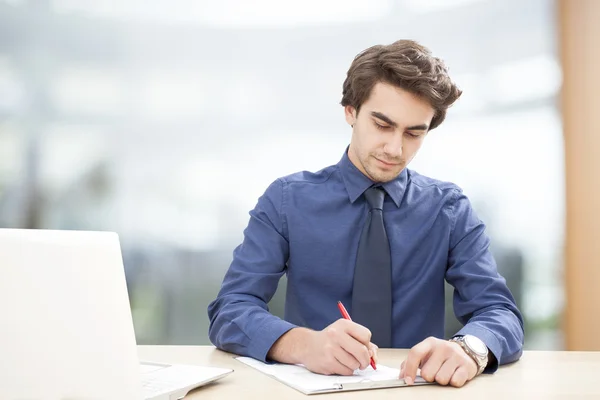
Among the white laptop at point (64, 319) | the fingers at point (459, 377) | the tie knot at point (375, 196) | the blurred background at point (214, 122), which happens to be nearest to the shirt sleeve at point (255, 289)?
the tie knot at point (375, 196)

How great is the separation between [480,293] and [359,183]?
1.45ft

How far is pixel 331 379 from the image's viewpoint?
1064 mm

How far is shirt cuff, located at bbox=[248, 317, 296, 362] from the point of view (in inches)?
48.9

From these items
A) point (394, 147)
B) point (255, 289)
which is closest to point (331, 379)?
point (255, 289)

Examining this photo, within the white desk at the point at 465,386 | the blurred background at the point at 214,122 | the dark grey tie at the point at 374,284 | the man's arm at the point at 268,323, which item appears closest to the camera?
the white desk at the point at 465,386

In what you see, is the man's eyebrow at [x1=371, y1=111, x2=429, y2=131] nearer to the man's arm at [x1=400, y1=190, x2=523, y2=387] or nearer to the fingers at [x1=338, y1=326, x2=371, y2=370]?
the man's arm at [x1=400, y1=190, x2=523, y2=387]

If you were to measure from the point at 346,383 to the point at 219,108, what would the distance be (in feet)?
7.49

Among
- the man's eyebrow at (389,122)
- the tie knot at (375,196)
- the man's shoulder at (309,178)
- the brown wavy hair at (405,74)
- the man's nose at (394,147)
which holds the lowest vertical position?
the tie knot at (375,196)

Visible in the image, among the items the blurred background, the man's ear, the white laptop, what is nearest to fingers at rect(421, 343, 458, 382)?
the white laptop

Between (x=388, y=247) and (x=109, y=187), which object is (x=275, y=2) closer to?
(x=109, y=187)

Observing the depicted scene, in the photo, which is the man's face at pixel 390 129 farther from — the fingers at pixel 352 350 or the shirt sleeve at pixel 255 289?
the fingers at pixel 352 350

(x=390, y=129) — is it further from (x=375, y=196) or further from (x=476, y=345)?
(x=476, y=345)

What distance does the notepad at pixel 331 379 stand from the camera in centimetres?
101

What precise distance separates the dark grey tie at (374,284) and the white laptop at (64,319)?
3.33ft
